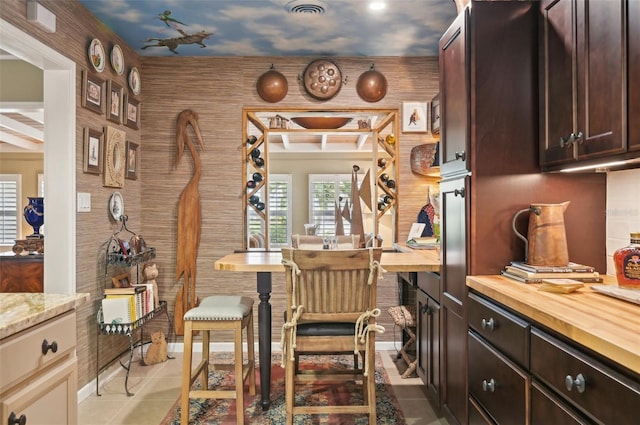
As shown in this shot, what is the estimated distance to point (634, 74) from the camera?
1441mm

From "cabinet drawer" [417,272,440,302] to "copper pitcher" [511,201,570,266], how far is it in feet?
2.29

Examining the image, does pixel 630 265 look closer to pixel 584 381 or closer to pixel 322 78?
pixel 584 381

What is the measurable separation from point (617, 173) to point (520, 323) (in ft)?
3.05

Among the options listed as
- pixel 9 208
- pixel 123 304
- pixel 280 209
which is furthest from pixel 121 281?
pixel 9 208

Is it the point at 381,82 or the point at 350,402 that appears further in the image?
the point at 381,82

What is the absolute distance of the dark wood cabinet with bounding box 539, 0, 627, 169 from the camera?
1.53 metres

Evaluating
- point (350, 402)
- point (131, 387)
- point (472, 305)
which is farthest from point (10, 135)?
point (472, 305)

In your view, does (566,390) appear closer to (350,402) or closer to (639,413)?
(639,413)

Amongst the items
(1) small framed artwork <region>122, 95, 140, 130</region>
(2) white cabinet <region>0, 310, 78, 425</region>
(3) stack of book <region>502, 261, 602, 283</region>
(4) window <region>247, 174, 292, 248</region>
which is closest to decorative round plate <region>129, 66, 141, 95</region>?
(1) small framed artwork <region>122, 95, 140, 130</region>

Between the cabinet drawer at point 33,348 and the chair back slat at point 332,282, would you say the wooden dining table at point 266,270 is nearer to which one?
the chair back slat at point 332,282

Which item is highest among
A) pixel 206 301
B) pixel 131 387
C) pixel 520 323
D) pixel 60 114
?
pixel 60 114

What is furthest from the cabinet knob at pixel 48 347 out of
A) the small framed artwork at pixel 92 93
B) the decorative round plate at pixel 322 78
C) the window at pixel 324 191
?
the window at pixel 324 191

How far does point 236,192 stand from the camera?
407cm

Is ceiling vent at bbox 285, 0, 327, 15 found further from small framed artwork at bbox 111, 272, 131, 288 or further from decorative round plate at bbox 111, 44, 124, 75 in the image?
small framed artwork at bbox 111, 272, 131, 288
